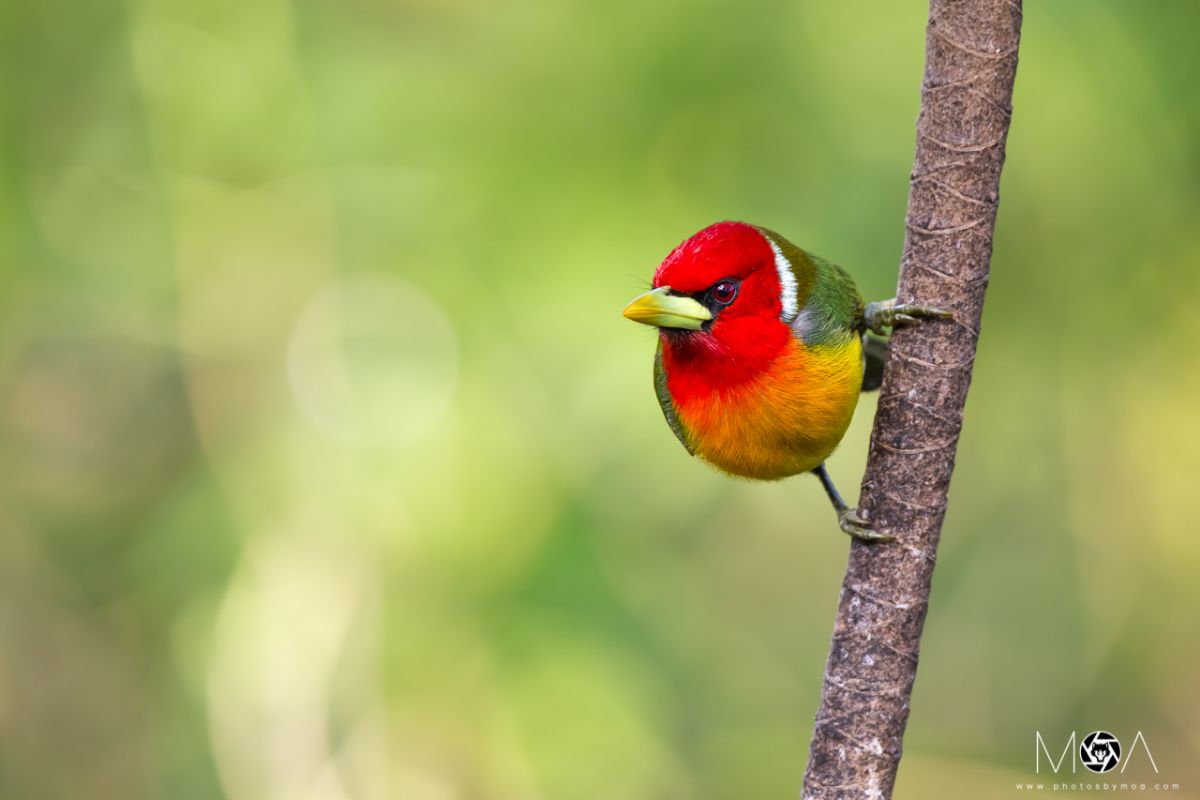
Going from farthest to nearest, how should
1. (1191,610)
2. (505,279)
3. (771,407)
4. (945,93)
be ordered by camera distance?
(505,279)
(1191,610)
(771,407)
(945,93)

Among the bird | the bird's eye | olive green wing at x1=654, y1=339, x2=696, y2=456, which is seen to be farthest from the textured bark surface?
olive green wing at x1=654, y1=339, x2=696, y2=456

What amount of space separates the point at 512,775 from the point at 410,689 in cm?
56

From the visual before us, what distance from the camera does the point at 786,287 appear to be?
323cm

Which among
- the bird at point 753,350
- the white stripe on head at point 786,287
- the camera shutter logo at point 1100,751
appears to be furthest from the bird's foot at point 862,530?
the camera shutter logo at point 1100,751

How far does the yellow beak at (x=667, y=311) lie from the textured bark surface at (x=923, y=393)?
1.70ft

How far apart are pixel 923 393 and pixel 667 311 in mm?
657

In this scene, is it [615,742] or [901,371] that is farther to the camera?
[615,742]

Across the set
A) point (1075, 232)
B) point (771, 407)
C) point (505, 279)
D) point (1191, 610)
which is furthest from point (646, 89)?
point (1191, 610)

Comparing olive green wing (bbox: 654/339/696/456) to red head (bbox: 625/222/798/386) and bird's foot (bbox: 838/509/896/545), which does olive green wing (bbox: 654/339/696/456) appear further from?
bird's foot (bbox: 838/509/896/545)

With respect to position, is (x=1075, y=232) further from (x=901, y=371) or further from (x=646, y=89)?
(x=901, y=371)

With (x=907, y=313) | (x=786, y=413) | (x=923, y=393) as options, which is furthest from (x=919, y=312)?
(x=786, y=413)

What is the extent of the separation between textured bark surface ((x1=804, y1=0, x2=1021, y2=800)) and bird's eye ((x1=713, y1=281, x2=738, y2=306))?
0.47 meters

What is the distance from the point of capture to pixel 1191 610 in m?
5.05

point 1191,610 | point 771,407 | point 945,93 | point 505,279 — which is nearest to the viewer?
point 945,93
